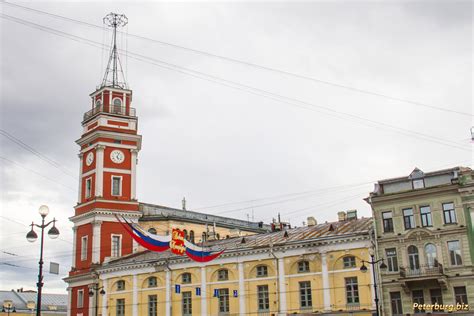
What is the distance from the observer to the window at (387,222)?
149 feet

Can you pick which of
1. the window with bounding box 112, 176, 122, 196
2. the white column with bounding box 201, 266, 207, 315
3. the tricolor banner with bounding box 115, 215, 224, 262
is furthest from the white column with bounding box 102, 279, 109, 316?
the tricolor banner with bounding box 115, 215, 224, 262

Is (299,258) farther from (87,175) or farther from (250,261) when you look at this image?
(87,175)

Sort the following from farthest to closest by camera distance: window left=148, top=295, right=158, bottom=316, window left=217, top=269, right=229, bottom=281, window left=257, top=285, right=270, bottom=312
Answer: window left=148, top=295, right=158, bottom=316, window left=217, top=269, right=229, bottom=281, window left=257, top=285, right=270, bottom=312

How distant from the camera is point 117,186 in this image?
2761 inches

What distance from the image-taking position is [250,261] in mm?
52281

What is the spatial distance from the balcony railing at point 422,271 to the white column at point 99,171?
3638 centimetres

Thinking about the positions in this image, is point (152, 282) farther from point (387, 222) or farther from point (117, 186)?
point (387, 222)

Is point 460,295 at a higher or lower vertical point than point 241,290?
lower

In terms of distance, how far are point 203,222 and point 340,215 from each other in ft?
90.0

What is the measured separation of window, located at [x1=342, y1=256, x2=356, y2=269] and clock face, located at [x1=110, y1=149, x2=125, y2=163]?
3250 cm

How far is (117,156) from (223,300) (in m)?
24.6

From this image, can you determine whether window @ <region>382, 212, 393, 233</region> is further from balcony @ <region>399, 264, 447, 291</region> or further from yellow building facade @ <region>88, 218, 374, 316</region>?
balcony @ <region>399, 264, 447, 291</region>

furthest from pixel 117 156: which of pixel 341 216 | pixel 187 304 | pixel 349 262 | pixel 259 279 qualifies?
pixel 349 262

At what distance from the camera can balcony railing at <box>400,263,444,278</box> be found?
4194 centimetres
